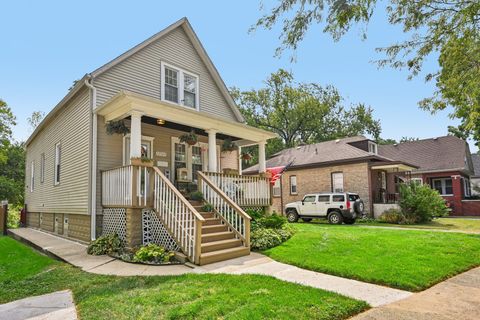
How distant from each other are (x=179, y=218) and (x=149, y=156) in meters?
4.12

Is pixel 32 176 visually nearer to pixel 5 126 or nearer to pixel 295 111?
pixel 5 126

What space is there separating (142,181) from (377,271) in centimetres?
597

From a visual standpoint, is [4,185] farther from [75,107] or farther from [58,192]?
[75,107]

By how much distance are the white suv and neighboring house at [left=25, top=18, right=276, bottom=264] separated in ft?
19.4

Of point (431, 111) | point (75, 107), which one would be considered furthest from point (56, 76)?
point (431, 111)

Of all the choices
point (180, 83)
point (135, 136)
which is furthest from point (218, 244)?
point (180, 83)

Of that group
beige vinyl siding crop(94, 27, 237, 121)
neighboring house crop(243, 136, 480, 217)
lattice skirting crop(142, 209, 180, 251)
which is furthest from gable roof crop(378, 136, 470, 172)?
lattice skirting crop(142, 209, 180, 251)

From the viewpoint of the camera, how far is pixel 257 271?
621cm

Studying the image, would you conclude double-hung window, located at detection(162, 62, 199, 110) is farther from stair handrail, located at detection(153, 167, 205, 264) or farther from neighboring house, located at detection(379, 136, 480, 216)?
neighboring house, located at detection(379, 136, 480, 216)

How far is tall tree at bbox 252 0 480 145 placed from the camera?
17.0 ft

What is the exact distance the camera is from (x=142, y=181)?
816 centimetres

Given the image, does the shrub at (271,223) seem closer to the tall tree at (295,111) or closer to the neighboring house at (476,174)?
the tall tree at (295,111)

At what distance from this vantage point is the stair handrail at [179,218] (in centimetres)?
679

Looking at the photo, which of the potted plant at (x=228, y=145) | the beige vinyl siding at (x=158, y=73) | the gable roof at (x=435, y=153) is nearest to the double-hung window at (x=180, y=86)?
the beige vinyl siding at (x=158, y=73)
